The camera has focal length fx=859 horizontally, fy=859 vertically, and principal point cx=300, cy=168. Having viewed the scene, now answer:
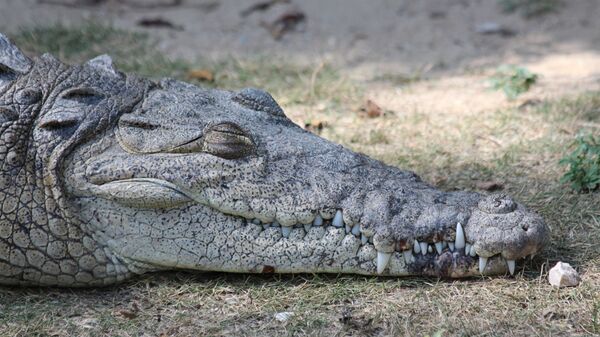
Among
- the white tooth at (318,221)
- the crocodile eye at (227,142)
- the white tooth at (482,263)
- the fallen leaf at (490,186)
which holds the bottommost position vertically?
the white tooth at (482,263)

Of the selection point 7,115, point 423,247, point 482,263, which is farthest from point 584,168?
point 7,115

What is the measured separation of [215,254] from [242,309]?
0.28 m

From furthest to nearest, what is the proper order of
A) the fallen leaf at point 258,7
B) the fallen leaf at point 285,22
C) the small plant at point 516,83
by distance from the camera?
the fallen leaf at point 258,7 → the fallen leaf at point 285,22 → the small plant at point 516,83

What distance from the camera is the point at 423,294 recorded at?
350 cm

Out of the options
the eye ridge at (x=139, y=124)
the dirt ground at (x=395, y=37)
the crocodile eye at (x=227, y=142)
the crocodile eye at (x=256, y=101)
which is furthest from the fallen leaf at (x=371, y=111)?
the eye ridge at (x=139, y=124)

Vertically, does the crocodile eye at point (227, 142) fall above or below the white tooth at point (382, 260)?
above

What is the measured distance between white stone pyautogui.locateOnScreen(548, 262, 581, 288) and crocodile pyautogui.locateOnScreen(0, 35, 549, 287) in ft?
0.52

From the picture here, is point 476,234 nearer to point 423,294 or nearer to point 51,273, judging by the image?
point 423,294

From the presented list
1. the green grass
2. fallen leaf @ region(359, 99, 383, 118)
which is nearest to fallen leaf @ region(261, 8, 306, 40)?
the green grass

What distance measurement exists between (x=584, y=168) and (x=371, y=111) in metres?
1.66

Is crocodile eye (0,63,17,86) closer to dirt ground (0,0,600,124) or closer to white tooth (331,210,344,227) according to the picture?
white tooth (331,210,344,227)

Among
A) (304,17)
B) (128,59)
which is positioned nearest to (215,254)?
(128,59)

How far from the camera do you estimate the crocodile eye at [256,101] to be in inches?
159

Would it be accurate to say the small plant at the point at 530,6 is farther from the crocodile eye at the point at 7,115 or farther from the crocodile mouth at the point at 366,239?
the crocodile eye at the point at 7,115
